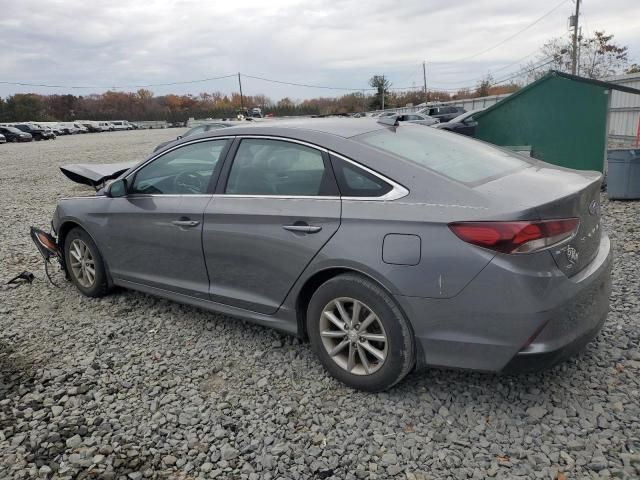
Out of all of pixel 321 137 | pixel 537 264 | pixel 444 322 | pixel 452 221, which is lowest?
pixel 444 322

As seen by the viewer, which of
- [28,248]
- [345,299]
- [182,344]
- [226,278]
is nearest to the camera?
[345,299]

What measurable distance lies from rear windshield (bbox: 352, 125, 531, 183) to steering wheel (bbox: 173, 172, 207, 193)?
4.09 feet

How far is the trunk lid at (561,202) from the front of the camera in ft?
8.22

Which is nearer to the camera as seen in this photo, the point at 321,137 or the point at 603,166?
the point at 321,137

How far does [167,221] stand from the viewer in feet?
12.5

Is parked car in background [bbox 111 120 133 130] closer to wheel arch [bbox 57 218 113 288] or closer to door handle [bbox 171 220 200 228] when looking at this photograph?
wheel arch [bbox 57 218 113 288]

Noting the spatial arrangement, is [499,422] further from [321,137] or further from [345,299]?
[321,137]

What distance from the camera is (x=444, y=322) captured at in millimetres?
2600

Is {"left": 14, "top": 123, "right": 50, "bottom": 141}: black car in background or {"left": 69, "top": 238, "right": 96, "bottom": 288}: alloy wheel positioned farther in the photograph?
{"left": 14, "top": 123, "right": 50, "bottom": 141}: black car in background

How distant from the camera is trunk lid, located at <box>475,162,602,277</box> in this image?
251 cm

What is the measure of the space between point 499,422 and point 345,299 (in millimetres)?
1037

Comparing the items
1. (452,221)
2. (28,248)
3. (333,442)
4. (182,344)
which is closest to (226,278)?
(182,344)

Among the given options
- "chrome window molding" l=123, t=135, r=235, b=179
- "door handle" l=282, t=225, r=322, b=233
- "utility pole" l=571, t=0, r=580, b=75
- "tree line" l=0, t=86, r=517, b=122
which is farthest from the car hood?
"tree line" l=0, t=86, r=517, b=122

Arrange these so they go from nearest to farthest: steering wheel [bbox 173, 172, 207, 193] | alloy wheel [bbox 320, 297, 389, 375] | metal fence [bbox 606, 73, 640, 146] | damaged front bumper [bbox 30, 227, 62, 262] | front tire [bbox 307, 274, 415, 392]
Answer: front tire [bbox 307, 274, 415, 392] < alloy wheel [bbox 320, 297, 389, 375] < steering wheel [bbox 173, 172, 207, 193] < damaged front bumper [bbox 30, 227, 62, 262] < metal fence [bbox 606, 73, 640, 146]
